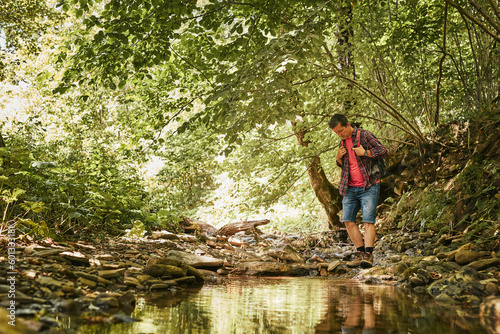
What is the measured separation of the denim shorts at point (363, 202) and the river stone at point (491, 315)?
305 cm

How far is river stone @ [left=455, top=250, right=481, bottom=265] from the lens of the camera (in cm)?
384

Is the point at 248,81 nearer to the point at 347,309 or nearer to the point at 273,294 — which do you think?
the point at 273,294

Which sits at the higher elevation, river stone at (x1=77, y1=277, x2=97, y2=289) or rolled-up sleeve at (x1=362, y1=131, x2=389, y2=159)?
rolled-up sleeve at (x1=362, y1=131, x2=389, y2=159)

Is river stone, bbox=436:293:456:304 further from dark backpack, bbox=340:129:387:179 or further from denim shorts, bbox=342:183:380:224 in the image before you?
dark backpack, bbox=340:129:387:179

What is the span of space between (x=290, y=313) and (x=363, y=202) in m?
3.25

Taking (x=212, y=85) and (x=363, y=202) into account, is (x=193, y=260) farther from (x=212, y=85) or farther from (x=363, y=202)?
(x=363, y=202)

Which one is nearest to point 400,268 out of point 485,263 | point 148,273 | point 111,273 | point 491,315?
point 485,263

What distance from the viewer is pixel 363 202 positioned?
5.38 m

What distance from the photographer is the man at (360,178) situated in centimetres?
524

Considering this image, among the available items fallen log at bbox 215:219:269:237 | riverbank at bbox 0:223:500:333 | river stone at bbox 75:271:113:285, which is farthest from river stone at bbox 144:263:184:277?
fallen log at bbox 215:219:269:237

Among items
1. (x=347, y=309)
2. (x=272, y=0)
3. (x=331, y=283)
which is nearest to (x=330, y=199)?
(x=331, y=283)

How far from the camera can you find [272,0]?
4.39 meters

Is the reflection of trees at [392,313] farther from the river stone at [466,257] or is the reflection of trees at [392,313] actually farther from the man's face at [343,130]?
the man's face at [343,130]

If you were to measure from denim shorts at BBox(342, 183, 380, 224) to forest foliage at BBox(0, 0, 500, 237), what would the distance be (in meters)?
1.46
